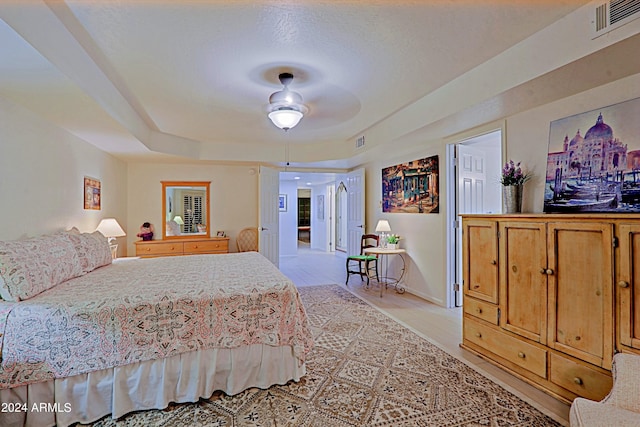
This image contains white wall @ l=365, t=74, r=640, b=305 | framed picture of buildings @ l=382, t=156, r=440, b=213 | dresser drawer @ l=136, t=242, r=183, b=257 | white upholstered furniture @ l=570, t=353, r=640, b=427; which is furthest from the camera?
dresser drawer @ l=136, t=242, r=183, b=257

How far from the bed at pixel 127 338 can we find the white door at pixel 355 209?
12.7ft

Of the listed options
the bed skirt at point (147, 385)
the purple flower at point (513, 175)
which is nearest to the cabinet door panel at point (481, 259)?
the purple flower at point (513, 175)

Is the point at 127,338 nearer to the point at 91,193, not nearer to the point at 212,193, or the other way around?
the point at 91,193

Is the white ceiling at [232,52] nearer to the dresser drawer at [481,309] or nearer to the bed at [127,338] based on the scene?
the bed at [127,338]

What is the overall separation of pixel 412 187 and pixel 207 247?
12.2 feet

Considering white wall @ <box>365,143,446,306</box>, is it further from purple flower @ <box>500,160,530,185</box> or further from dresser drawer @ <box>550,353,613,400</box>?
dresser drawer @ <box>550,353,613,400</box>

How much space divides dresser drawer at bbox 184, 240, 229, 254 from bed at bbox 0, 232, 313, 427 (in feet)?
9.84

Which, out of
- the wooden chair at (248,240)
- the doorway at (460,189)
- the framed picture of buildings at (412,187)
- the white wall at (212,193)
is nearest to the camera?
the doorway at (460,189)

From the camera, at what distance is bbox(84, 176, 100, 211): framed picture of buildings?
395 cm

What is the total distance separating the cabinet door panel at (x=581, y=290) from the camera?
190cm

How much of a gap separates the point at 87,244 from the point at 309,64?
2.73 meters

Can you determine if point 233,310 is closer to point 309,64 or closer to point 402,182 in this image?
point 309,64

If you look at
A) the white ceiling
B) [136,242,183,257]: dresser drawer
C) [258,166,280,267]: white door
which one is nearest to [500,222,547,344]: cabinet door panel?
the white ceiling

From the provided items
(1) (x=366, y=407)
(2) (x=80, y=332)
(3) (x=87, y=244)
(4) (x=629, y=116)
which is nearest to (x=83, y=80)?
(3) (x=87, y=244)
